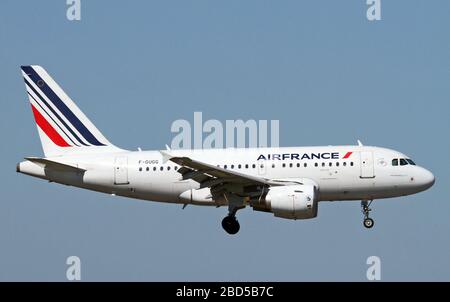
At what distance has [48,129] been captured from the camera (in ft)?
216

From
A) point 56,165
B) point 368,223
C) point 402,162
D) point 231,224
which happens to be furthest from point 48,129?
point 402,162

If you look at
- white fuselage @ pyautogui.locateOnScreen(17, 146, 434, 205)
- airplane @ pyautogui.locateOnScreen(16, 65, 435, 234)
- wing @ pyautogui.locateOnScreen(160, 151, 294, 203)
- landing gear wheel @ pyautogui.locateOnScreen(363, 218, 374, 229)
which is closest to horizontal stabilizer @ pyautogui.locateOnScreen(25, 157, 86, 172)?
airplane @ pyautogui.locateOnScreen(16, 65, 435, 234)

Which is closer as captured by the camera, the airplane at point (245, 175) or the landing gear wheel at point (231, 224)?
the airplane at point (245, 175)

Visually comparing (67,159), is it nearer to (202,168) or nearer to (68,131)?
(68,131)

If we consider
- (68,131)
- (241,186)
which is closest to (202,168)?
(241,186)

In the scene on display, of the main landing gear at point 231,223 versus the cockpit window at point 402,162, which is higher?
the cockpit window at point 402,162

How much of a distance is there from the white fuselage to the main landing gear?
111 cm

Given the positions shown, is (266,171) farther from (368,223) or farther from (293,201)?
(368,223)

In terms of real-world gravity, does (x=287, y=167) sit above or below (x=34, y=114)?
below

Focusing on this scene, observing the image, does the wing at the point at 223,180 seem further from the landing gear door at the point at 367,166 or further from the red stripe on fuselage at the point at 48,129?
the red stripe on fuselage at the point at 48,129

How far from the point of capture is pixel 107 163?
62.7m

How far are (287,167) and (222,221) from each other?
4.66 m

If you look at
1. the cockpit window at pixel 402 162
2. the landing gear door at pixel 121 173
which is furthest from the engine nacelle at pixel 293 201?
the landing gear door at pixel 121 173

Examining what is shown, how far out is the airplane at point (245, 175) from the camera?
59.1m
